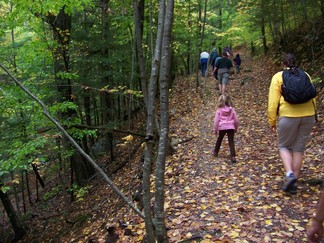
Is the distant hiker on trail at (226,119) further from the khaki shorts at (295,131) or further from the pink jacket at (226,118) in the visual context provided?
the khaki shorts at (295,131)

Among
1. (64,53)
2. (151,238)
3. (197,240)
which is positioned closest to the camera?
(151,238)

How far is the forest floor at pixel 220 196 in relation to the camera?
432 centimetres

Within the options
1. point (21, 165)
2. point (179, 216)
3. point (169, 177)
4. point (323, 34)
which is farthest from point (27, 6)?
point (323, 34)

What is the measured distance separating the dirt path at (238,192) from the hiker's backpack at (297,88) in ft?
5.17

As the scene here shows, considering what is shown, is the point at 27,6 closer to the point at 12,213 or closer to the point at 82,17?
the point at 82,17

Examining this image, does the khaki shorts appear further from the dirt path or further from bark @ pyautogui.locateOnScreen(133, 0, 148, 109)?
bark @ pyautogui.locateOnScreen(133, 0, 148, 109)

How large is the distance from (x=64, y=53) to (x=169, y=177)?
→ 4931 millimetres

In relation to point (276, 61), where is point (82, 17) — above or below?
above

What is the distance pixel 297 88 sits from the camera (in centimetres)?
475

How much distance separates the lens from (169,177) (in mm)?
7062

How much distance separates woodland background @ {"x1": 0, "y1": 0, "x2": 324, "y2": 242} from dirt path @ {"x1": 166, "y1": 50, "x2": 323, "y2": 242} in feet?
0.13

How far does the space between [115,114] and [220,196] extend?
358 inches

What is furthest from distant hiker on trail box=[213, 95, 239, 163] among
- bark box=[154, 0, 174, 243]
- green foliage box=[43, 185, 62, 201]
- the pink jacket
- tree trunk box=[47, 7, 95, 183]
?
green foliage box=[43, 185, 62, 201]

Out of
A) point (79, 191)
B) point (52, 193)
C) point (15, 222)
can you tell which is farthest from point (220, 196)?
point (52, 193)
